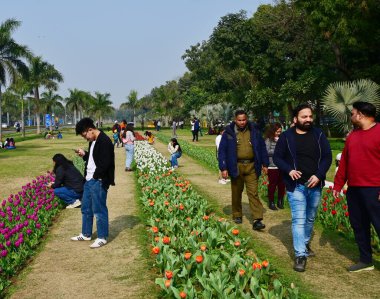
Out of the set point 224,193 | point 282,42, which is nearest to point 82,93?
point 282,42

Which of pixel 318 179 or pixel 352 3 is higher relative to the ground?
pixel 352 3

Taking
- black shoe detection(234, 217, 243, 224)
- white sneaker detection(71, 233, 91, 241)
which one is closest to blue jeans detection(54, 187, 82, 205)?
white sneaker detection(71, 233, 91, 241)

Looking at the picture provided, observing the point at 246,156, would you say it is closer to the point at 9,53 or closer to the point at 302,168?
the point at 302,168

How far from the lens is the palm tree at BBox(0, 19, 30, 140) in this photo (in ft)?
100

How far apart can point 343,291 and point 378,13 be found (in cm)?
1942

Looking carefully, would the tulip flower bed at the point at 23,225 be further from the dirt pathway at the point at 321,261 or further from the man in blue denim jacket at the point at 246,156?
the dirt pathway at the point at 321,261

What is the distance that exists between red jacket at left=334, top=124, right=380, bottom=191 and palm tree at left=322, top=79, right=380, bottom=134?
1718 cm

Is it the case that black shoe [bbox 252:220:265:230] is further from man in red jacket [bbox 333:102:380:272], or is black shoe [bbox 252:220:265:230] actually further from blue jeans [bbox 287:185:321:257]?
man in red jacket [bbox 333:102:380:272]

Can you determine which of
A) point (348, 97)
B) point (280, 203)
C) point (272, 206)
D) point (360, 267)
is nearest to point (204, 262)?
point (360, 267)

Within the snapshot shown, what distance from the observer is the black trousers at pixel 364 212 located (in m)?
4.59

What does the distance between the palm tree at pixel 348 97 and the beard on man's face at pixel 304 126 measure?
17164 millimetres

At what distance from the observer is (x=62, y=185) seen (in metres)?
8.84

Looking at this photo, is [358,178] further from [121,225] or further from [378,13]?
[378,13]

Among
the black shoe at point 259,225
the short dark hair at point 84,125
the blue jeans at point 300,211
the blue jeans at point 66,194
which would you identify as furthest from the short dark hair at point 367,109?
the blue jeans at point 66,194
